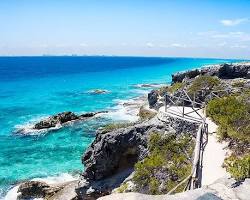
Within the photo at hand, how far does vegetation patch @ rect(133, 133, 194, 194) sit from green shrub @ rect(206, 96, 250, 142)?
2040 mm

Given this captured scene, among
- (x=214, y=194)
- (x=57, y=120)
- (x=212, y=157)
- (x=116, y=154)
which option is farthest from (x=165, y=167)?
(x=57, y=120)

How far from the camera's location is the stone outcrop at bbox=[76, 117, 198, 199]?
75.9ft

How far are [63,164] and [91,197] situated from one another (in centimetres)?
1352

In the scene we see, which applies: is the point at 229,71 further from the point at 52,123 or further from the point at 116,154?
the point at 116,154

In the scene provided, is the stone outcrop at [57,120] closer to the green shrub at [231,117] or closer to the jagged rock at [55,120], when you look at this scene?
the jagged rock at [55,120]

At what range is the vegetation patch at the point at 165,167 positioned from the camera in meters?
18.2

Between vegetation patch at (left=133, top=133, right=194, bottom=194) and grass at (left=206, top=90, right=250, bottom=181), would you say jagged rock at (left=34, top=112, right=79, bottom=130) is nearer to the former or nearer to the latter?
grass at (left=206, top=90, right=250, bottom=181)

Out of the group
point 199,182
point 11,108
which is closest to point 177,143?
point 199,182

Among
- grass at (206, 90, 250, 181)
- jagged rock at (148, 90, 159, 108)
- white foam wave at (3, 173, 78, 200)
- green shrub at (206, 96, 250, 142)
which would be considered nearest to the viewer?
grass at (206, 90, 250, 181)

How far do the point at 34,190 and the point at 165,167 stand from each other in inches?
572

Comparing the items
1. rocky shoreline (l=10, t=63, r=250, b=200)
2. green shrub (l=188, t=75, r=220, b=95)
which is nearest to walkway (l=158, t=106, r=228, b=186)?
rocky shoreline (l=10, t=63, r=250, b=200)

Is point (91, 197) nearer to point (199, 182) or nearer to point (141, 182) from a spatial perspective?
point (141, 182)

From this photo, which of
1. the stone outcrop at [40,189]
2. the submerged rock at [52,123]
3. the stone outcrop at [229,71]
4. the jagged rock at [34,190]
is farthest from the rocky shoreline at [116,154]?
the stone outcrop at [229,71]

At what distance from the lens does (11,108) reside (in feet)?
233
